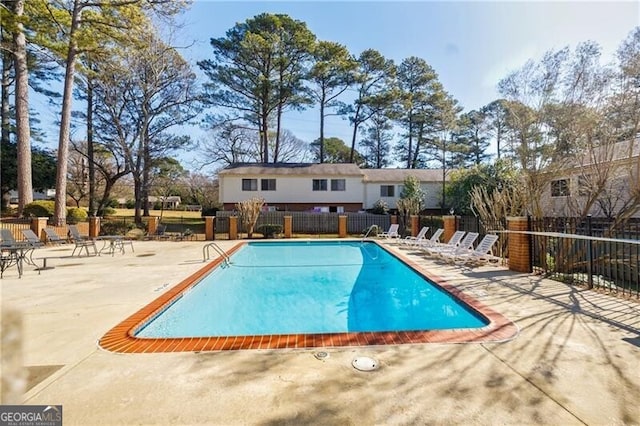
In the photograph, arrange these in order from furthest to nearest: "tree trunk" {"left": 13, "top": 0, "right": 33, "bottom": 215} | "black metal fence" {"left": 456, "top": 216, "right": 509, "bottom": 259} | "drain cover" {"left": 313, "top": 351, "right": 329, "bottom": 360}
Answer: "tree trunk" {"left": 13, "top": 0, "right": 33, "bottom": 215} → "black metal fence" {"left": 456, "top": 216, "right": 509, "bottom": 259} → "drain cover" {"left": 313, "top": 351, "right": 329, "bottom": 360}

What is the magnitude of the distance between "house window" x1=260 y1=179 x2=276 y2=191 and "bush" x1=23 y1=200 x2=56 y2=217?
13.2 meters

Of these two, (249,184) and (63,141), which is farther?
(249,184)

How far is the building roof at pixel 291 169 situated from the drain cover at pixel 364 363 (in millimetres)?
23314

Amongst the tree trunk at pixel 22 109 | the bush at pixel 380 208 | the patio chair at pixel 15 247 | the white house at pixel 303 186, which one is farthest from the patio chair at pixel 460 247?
the tree trunk at pixel 22 109

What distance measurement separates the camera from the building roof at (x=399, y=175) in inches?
1107

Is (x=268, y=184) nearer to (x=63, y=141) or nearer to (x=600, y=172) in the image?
(x=63, y=141)

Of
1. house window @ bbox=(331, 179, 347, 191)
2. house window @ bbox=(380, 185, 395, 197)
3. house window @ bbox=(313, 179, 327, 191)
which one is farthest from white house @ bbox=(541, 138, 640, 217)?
house window @ bbox=(313, 179, 327, 191)

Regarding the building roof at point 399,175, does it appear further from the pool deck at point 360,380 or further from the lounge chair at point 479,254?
the pool deck at point 360,380

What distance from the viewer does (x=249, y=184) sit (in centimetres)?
2594

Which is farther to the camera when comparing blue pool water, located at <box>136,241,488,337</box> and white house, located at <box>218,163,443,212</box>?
white house, located at <box>218,163,443,212</box>

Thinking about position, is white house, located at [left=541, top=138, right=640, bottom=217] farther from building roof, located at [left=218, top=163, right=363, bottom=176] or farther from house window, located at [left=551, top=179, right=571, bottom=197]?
building roof, located at [left=218, top=163, right=363, bottom=176]

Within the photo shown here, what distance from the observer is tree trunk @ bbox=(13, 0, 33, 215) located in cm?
1496

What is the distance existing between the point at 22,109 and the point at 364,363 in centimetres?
2018

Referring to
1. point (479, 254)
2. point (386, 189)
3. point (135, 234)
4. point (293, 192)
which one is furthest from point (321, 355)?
point (386, 189)
